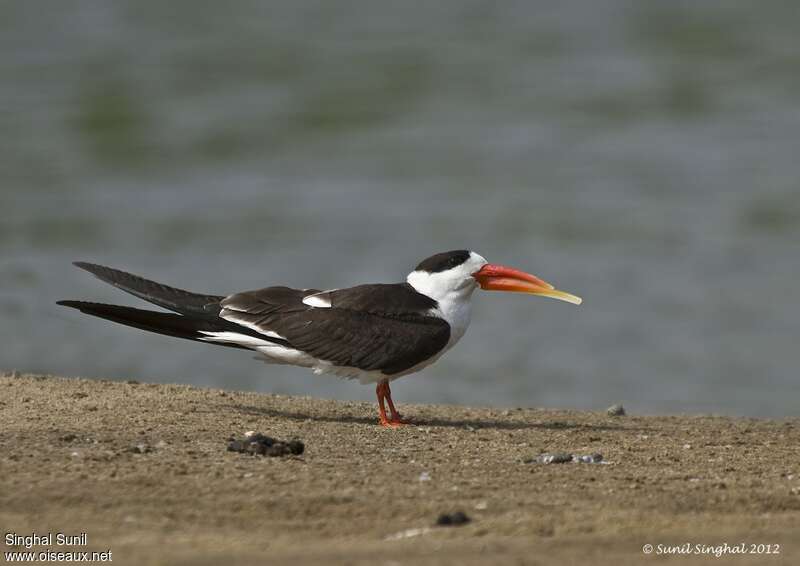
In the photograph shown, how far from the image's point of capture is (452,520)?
400 centimetres

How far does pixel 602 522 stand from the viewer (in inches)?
160

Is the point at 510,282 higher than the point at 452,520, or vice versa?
the point at 510,282

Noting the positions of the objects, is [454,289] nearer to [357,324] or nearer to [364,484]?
[357,324]

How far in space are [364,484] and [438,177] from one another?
10.1m

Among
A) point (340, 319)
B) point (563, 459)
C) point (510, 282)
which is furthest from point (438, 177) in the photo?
point (563, 459)

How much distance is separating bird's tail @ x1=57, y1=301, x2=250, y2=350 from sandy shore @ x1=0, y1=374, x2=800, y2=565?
33cm

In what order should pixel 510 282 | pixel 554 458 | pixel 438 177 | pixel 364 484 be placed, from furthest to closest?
pixel 438 177 < pixel 510 282 < pixel 554 458 < pixel 364 484

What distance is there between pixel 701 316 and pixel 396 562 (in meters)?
7.35

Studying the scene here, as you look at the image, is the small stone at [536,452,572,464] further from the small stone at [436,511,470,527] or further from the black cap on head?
the black cap on head

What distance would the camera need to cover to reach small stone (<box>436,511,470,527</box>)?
3994 mm

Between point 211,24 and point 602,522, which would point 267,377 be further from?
point 211,24

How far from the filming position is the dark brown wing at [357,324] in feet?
20.6

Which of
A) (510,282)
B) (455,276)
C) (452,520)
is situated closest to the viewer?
(452,520)

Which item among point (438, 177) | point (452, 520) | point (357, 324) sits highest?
point (438, 177)
